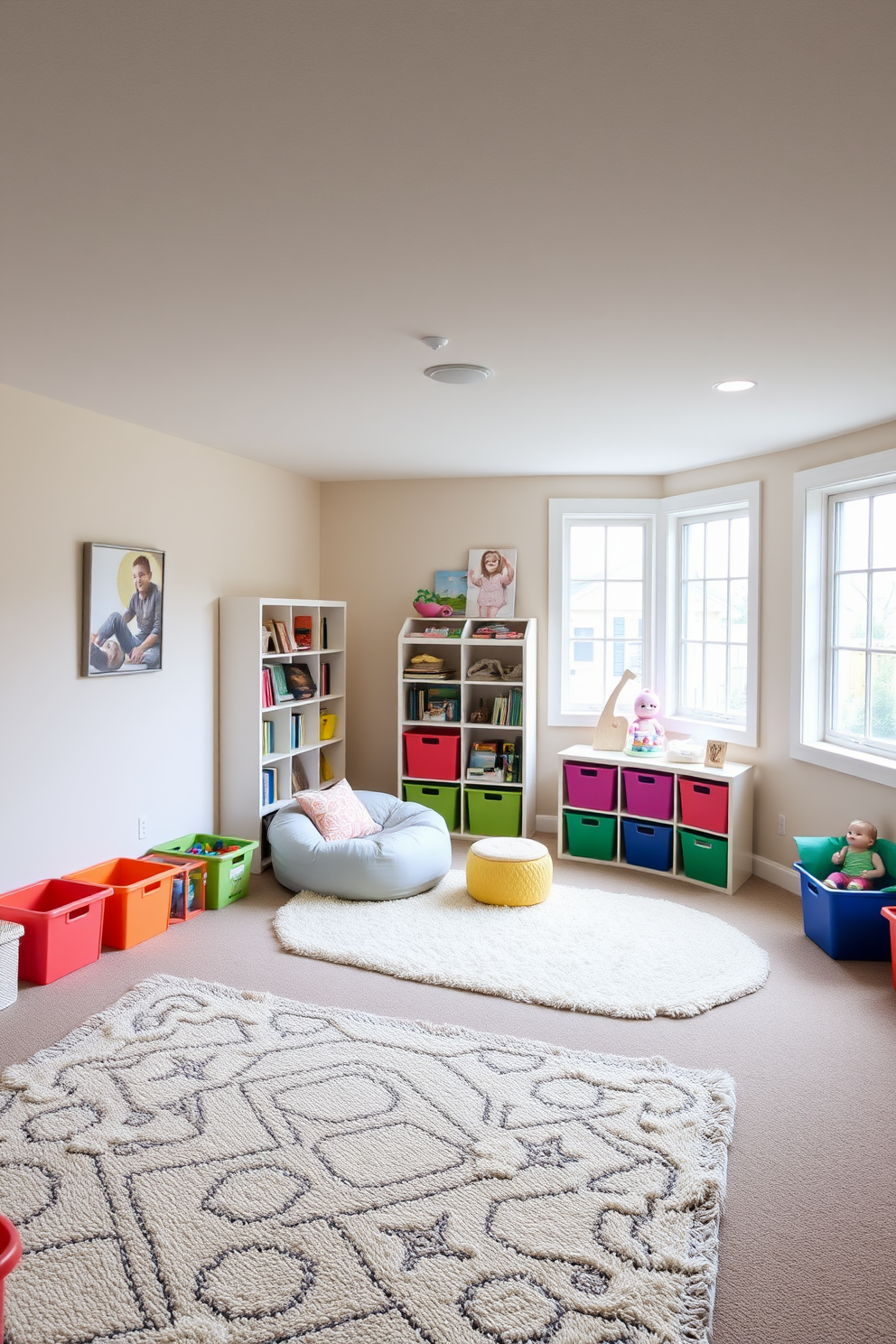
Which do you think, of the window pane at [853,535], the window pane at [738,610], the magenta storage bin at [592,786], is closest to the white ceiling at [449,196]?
the window pane at [853,535]

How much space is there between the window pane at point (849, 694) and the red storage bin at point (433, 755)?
2.34m

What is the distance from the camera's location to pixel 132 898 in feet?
12.5

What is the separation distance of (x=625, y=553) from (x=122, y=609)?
333cm

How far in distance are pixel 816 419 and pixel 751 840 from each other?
2434 mm

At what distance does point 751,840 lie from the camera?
5098mm

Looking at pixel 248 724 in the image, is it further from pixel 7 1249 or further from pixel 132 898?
pixel 7 1249

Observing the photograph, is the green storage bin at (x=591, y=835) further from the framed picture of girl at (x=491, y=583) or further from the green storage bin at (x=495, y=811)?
the framed picture of girl at (x=491, y=583)

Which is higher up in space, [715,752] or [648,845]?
[715,752]

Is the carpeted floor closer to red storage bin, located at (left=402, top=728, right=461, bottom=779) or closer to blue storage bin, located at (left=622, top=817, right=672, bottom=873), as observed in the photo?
blue storage bin, located at (left=622, top=817, right=672, bottom=873)

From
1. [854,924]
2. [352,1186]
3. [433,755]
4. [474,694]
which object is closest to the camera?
[352,1186]

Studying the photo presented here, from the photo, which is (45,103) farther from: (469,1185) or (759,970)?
(759,970)

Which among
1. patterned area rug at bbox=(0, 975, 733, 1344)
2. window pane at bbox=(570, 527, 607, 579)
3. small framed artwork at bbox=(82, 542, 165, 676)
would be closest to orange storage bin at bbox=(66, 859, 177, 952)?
patterned area rug at bbox=(0, 975, 733, 1344)

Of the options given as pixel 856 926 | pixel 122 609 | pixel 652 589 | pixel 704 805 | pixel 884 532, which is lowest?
pixel 856 926

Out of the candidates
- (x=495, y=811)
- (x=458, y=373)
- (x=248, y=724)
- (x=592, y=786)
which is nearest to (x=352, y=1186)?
(x=458, y=373)
